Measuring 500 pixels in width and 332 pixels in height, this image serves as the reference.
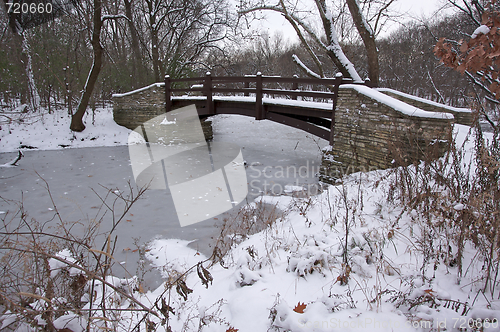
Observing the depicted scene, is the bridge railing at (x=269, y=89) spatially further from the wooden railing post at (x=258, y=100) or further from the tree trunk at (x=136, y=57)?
the tree trunk at (x=136, y=57)

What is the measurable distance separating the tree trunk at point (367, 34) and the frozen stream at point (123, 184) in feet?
10.7

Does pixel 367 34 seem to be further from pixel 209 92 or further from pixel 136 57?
pixel 136 57

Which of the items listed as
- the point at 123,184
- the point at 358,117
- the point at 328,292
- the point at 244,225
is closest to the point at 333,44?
the point at 358,117

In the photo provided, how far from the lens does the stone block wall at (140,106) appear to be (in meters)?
13.4

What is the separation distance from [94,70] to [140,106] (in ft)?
8.07

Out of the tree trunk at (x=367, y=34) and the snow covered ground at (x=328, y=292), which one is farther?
the tree trunk at (x=367, y=34)

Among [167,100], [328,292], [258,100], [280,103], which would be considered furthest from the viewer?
[167,100]

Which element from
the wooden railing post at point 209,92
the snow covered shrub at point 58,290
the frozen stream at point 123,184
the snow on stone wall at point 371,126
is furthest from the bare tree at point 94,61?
the snow covered shrub at point 58,290

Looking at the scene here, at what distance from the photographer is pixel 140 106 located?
551 inches

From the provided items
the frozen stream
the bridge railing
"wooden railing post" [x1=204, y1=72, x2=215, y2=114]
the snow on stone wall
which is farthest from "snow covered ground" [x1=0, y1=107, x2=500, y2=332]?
"wooden railing post" [x1=204, y1=72, x2=215, y2=114]

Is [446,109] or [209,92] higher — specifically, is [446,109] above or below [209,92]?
below

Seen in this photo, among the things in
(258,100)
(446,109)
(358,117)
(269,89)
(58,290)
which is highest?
(269,89)

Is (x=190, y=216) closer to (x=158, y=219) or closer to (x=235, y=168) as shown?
(x=158, y=219)

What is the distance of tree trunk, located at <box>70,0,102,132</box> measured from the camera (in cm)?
1205
